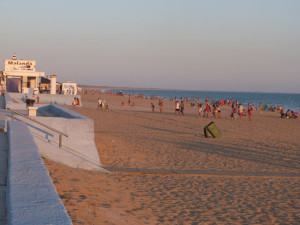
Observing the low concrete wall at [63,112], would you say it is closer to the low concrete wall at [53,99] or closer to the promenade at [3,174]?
the promenade at [3,174]

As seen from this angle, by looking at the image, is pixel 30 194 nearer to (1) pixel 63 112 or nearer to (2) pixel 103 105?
(1) pixel 63 112

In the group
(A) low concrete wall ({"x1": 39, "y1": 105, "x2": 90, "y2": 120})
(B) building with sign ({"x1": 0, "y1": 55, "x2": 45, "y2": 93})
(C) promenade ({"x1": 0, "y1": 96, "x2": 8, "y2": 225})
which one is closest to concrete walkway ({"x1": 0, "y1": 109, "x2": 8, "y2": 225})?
(C) promenade ({"x1": 0, "y1": 96, "x2": 8, "y2": 225})

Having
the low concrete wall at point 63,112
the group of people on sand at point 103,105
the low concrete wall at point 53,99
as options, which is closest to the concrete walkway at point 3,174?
the low concrete wall at point 63,112

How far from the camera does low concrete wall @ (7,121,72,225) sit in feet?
10.1

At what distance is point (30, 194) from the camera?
370 cm

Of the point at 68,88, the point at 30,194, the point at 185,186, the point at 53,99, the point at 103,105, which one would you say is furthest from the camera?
the point at 68,88

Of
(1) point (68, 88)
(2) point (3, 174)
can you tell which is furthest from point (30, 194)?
(1) point (68, 88)

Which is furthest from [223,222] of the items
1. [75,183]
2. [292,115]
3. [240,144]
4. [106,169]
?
[292,115]

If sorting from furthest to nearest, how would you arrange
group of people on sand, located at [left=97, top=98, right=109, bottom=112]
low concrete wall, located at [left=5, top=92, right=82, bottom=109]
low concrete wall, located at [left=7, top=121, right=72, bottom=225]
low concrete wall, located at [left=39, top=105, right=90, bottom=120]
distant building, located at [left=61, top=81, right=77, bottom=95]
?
distant building, located at [left=61, top=81, right=77, bottom=95] → group of people on sand, located at [left=97, top=98, right=109, bottom=112] → low concrete wall, located at [left=5, top=92, right=82, bottom=109] → low concrete wall, located at [left=39, top=105, right=90, bottom=120] → low concrete wall, located at [left=7, top=121, right=72, bottom=225]

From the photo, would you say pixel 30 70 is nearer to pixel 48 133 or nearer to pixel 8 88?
pixel 8 88

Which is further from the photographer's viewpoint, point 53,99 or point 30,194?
point 53,99

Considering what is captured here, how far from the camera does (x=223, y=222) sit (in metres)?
6.31

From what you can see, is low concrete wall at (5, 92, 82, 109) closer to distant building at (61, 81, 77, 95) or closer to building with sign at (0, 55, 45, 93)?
building with sign at (0, 55, 45, 93)

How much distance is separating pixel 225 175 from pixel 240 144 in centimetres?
670
